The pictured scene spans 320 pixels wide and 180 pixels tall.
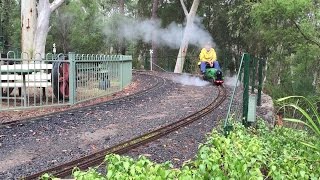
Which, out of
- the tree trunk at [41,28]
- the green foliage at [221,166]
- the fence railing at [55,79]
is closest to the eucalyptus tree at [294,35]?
the fence railing at [55,79]

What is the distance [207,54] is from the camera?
14.3 meters

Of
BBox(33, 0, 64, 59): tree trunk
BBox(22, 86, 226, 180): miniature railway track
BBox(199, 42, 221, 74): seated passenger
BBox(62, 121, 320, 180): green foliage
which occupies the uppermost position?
BBox(33, 0, 64, 59): tree trunk

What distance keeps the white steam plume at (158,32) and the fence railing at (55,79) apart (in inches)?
676

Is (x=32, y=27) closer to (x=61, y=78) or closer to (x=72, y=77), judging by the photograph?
(x=61, y=78)

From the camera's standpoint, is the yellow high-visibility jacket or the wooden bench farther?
the yellow high-visibility jacket

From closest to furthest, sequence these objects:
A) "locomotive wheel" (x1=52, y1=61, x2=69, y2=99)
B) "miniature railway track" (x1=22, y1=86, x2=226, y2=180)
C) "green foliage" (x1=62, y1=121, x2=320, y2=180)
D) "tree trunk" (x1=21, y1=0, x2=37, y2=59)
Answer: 1. "green foliage" (x1=62, y1=121, x2=320, y2=180)
2. "miniature railway track" (x1=22, y1=86, x2=226, y2=180)
3. "locomotive wheel" (x1=52, y1=61, x2=69, y2=99)
4. "tree trunk" (x1=21, y1=0, x2=37, y2=59)

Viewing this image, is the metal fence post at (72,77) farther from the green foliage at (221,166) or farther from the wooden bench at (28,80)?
the green foliage at (221,166)

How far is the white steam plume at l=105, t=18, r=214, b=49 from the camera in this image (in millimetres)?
28328

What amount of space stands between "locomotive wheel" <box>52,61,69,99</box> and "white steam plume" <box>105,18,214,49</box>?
18.2 metres

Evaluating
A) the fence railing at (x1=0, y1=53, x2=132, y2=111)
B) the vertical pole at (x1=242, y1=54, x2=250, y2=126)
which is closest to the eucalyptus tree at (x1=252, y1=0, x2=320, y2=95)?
the fence railing at (x1=0, y1=53, x2=132, y2=111)

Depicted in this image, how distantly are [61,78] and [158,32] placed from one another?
20.2 meters

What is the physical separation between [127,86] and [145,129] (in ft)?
21.6

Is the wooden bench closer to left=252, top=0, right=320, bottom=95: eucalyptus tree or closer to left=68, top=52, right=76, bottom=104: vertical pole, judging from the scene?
left=68, top=52, right=76, bottom=104: vertical pole

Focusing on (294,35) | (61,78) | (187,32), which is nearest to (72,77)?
(61,78)
